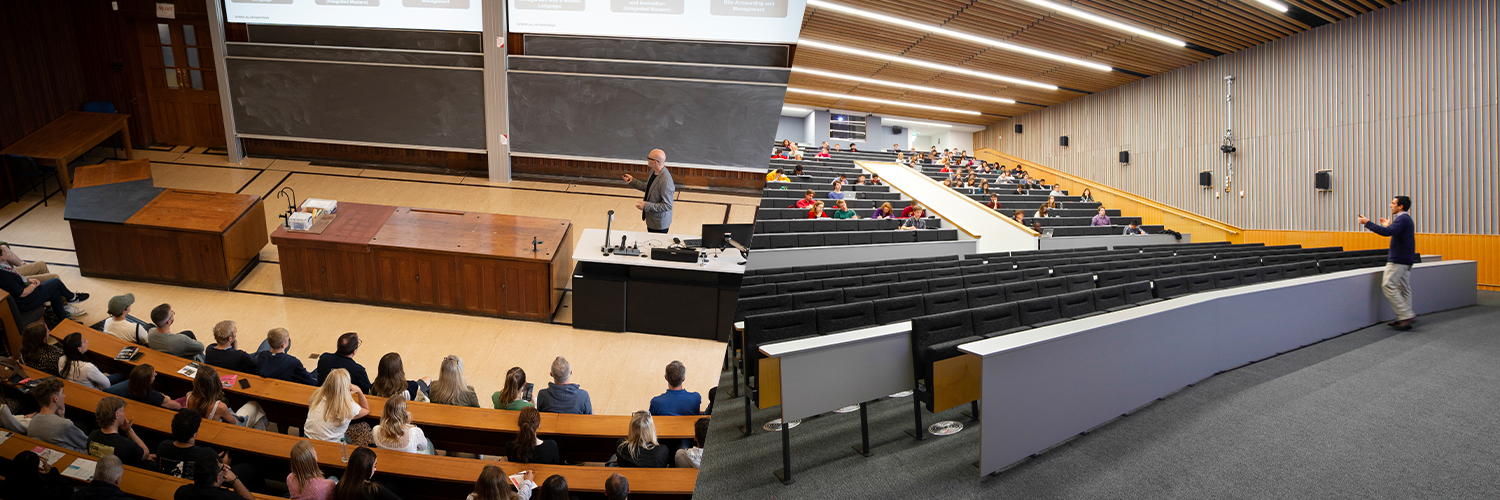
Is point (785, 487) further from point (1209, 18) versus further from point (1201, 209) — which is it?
point (1201, 209)

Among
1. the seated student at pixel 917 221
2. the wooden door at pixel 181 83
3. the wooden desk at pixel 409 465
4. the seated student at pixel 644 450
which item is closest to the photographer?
the wooden desk at pixel 409 465

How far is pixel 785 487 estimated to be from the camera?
2.83 feet

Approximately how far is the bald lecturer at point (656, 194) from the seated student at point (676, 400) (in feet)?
0.76

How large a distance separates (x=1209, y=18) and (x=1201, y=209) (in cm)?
1994

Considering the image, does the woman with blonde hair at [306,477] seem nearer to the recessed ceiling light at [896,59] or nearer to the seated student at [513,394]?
the seated student at [513,394]

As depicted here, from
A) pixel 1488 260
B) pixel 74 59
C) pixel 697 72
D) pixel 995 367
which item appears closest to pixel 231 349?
pixel 74 59

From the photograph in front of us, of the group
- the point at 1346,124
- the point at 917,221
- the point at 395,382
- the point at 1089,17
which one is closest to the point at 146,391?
the point at 395,382

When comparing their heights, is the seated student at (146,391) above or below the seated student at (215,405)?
above

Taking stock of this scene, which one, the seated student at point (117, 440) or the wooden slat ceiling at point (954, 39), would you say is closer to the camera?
the seated student at point (117, 440)

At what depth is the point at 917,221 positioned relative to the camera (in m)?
9.66

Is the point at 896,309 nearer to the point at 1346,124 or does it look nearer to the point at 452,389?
the point at 452,389

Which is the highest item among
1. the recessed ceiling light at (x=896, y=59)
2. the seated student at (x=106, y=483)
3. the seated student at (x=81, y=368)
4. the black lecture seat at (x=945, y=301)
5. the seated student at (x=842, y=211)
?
the recessed ceiling light at (x=896, y=59)

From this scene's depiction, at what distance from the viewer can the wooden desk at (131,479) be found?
33cm

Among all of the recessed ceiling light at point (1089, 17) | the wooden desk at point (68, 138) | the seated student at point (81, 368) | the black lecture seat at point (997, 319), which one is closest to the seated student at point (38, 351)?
the seated student at point (81, 368)
